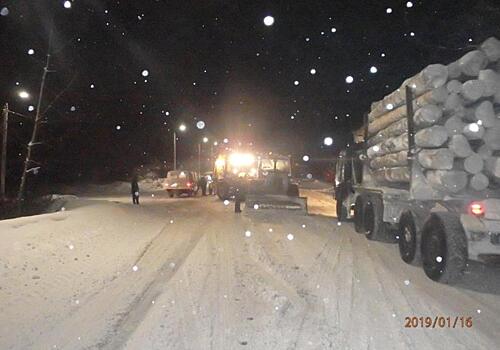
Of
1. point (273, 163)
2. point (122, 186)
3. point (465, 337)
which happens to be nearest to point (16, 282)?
point (465, 337)

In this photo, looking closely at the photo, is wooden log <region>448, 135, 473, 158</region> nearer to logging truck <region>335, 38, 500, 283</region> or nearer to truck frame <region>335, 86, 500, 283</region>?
logging truck <region>335, 38, 500, 283</region>

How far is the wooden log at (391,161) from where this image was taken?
1168 centimetres

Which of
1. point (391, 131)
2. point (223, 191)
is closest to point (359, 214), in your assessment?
point (391, 131)

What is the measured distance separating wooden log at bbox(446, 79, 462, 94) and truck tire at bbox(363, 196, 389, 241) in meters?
4.40

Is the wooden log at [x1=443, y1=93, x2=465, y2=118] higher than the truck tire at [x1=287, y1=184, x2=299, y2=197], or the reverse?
the wooden log at [x1=443, y1=93, x2=465, y2=118]

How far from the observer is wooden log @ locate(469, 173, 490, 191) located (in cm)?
922

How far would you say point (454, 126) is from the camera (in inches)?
380

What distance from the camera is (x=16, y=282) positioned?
8438 mm

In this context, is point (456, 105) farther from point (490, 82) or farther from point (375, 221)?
point (375, 221)

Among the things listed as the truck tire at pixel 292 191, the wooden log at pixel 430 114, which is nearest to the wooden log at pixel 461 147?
the wooden log at pixel 430 114

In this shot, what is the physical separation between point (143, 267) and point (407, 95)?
240 inches

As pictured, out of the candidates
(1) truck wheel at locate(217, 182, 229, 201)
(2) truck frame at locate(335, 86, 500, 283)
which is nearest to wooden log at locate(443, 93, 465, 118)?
(2) truck frame at locate(335, 86, 500, 283)

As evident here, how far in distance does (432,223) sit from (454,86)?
2430 millimetres

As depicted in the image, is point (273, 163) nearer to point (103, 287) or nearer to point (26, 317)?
point (103, 287)
